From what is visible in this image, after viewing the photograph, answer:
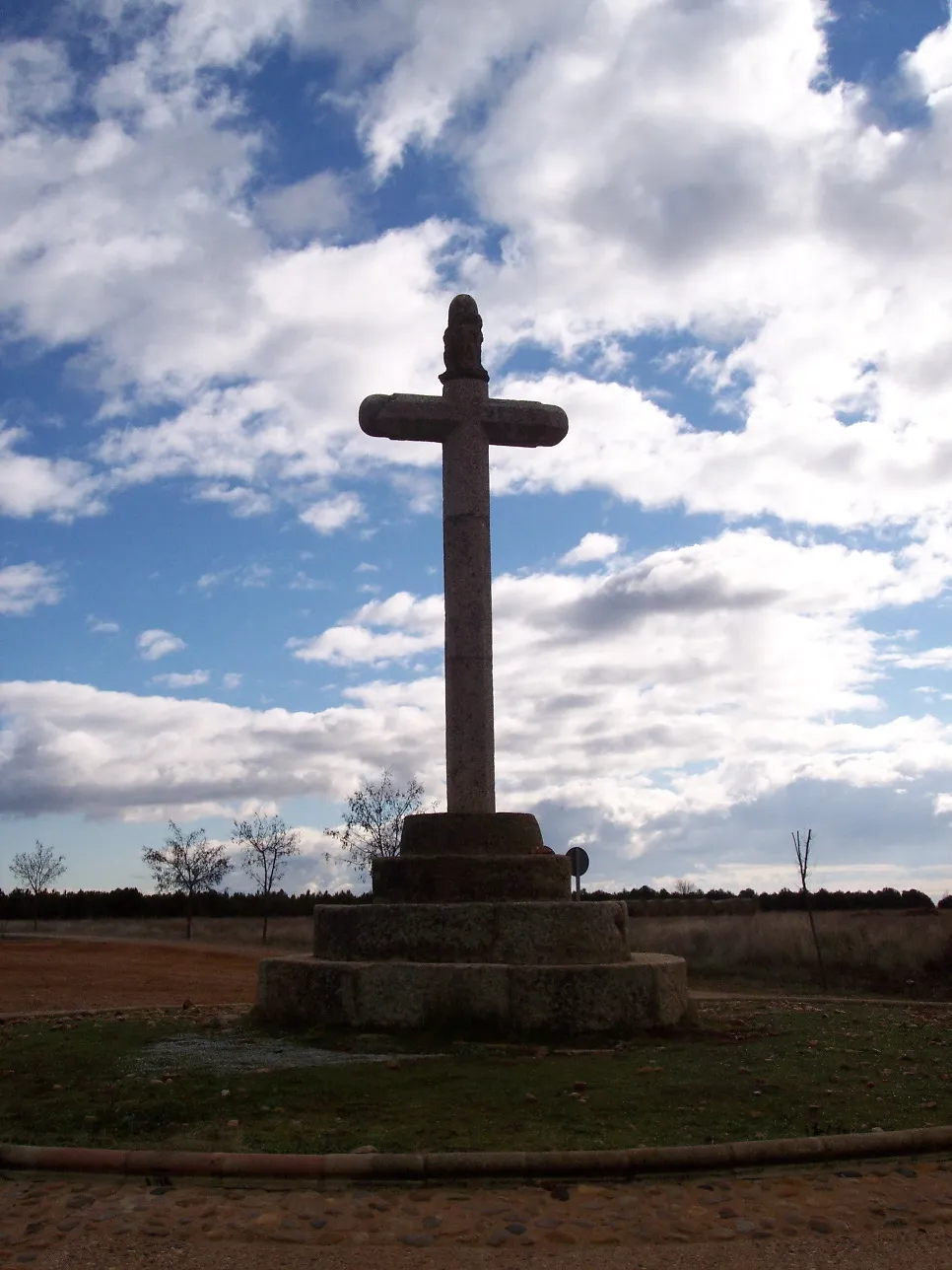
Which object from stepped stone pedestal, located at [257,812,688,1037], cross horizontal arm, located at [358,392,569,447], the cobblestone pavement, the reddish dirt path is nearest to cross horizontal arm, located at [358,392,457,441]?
cross horizontal arm, located at [358,392,569,447]

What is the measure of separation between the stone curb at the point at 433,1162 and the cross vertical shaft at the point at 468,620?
5.09m

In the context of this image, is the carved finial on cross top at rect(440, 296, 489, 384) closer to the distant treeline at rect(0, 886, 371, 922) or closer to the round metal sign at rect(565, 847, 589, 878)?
the round metal sign at rect(565, 847, 589, 878)

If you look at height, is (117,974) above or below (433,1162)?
above

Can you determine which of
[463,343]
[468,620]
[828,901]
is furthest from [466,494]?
[828,901]

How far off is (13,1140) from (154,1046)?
2.78 metres

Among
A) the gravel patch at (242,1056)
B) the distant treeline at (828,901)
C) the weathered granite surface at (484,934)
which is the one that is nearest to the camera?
the gravel patch at (242,1056)

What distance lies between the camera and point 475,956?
28.4 ft

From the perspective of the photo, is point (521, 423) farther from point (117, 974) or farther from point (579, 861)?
point (117, 974)

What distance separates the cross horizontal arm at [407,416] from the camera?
10711 millimetres

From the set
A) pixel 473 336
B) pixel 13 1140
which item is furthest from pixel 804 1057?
pixel 473 336

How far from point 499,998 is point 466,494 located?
14.3ft

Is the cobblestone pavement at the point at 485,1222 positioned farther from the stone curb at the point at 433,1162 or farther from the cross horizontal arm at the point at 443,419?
the cross horizontal arm at the point at 443,419

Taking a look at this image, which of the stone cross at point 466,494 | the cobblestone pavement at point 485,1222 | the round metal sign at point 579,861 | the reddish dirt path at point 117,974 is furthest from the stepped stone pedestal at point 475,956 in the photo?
the round metal sign at point 579,861

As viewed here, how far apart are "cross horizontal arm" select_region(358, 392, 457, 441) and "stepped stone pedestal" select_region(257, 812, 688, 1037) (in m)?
3.51
